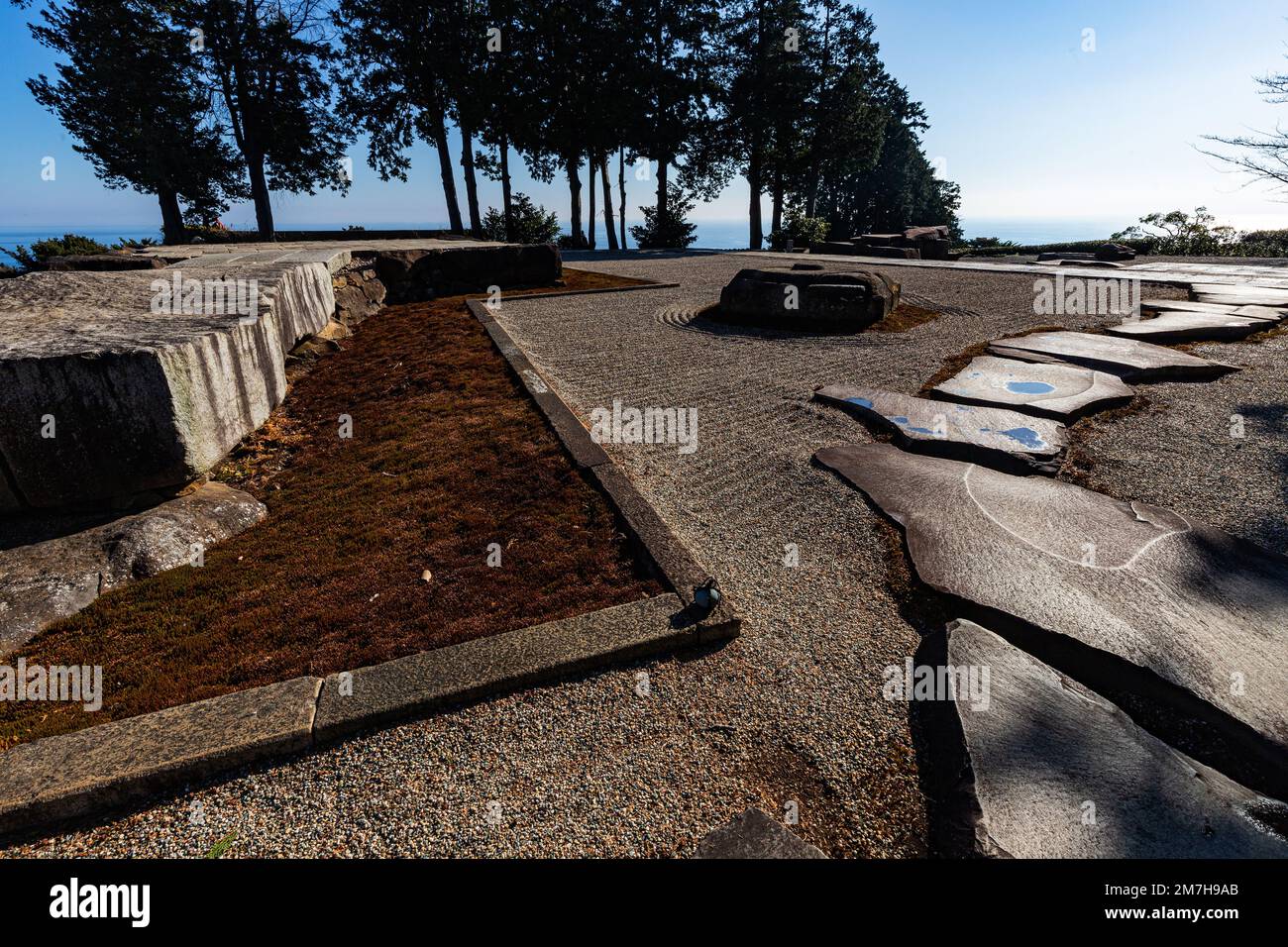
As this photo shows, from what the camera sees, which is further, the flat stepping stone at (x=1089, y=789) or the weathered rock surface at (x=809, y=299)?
the weathered rock surface at (x=809, y=299)

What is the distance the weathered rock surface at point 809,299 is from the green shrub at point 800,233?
1861cm

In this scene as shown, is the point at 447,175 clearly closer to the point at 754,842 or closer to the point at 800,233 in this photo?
the point at 800,233

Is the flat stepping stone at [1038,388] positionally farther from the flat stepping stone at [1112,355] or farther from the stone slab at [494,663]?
the stone slab at [494,663]

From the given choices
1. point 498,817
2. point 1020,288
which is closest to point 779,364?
point 498,817

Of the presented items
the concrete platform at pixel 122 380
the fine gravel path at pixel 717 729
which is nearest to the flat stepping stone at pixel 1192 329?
the fine gravel path at pixel 717 729

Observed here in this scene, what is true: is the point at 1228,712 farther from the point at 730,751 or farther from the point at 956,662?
the point at 730,751

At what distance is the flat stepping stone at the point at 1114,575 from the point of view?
2.42 meters

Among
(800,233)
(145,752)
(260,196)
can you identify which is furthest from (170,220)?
(145,752)

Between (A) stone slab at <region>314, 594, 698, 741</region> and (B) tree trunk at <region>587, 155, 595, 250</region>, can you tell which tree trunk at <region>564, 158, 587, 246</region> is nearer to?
(B) tree trunk at <region>587, 155, 595, 250</region>

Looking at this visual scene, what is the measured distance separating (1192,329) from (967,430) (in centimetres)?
567

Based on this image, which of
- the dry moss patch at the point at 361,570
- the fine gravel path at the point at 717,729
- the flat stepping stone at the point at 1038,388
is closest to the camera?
the fine gravel path at the point at 717,729

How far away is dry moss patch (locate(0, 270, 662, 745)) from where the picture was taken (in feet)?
8.75

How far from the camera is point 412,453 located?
187 inches

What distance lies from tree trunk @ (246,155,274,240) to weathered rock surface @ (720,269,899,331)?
2031cm
